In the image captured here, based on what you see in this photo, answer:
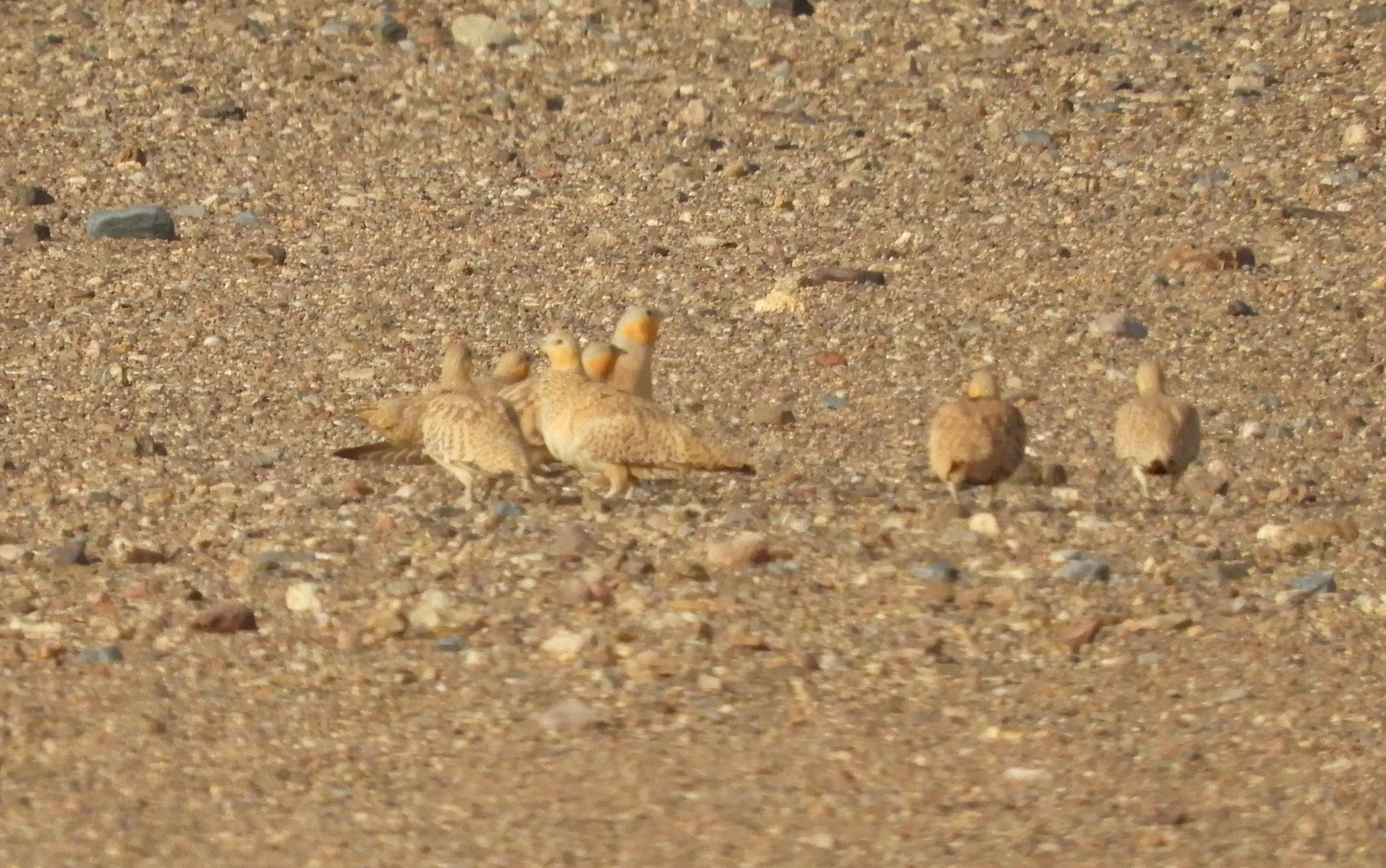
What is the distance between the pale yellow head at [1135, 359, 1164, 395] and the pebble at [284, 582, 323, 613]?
3.12m

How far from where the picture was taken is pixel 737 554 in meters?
7.11

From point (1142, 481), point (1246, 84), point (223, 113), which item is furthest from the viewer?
point (1246, 84)

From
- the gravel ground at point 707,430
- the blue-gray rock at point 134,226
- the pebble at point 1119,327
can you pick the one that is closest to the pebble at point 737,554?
the gravel ground at point 707,430

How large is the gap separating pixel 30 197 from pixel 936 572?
21.7 feet

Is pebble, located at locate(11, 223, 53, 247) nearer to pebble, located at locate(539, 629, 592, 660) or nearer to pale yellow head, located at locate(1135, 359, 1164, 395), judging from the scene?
pale yellow head, located at locate(1135, 359, 1164, 395)

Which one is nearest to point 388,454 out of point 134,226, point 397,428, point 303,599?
point 397,428

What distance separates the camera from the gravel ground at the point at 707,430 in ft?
18.5

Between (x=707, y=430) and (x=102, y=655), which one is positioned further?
(x=707, y=430)

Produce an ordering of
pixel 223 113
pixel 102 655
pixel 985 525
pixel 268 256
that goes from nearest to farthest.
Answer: pixel 102 655, pixel 985 525, pixel 268 256, pixel 223 113

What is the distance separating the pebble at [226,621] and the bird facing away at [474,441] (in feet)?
3.89

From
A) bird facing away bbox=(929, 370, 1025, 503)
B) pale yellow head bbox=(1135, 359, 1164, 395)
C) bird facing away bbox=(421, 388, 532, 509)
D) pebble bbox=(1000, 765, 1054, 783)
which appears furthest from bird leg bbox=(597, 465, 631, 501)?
pebble bbox=(1000, 765, 1054, 783)

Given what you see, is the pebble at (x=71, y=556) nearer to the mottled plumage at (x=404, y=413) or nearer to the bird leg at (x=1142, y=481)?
the mottled plumage at (x=404, y=413)

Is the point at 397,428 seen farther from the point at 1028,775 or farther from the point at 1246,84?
the point at 1246,84

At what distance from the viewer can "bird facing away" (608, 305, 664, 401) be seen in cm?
881
